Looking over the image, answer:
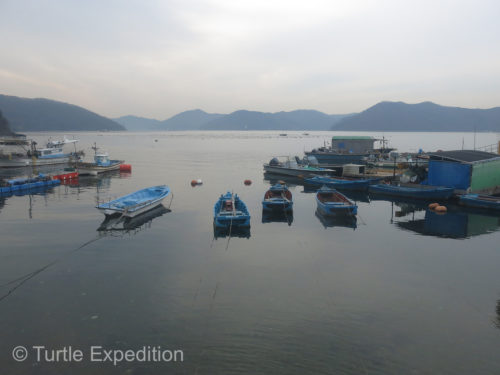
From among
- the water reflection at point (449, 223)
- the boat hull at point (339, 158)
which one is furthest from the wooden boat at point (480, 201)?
the boat hull at point (339, 158)

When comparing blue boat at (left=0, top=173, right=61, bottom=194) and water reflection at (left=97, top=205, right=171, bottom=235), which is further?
blue boat at (left=0, top=173, right=61, bottom=194)

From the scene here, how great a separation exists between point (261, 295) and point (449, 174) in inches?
1213

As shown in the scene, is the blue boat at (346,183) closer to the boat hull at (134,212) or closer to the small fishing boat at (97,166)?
the boat hull at (134,212)

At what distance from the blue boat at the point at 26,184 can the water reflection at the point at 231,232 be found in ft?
96.9

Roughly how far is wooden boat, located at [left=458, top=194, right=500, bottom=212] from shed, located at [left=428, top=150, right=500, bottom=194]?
2.00 metres

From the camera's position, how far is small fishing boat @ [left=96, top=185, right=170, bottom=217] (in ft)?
88.8

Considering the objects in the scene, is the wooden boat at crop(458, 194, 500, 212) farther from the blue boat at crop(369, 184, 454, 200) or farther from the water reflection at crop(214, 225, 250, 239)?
the water reflection at crop(214, 225, 250, 239)

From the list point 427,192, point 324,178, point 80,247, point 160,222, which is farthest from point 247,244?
point 324,178

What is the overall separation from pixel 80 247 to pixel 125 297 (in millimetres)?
8646

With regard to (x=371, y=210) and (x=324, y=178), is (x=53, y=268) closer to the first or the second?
(x=371, y=210)

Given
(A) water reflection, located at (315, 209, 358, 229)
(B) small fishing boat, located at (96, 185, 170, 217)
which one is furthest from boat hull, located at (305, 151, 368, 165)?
(B) small fishing boat, located at (96, 185, 170, 217)

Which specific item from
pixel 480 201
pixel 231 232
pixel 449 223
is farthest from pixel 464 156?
pixel 231 232

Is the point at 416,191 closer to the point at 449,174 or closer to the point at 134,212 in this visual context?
the point at 449,174

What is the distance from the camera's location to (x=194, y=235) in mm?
24109
